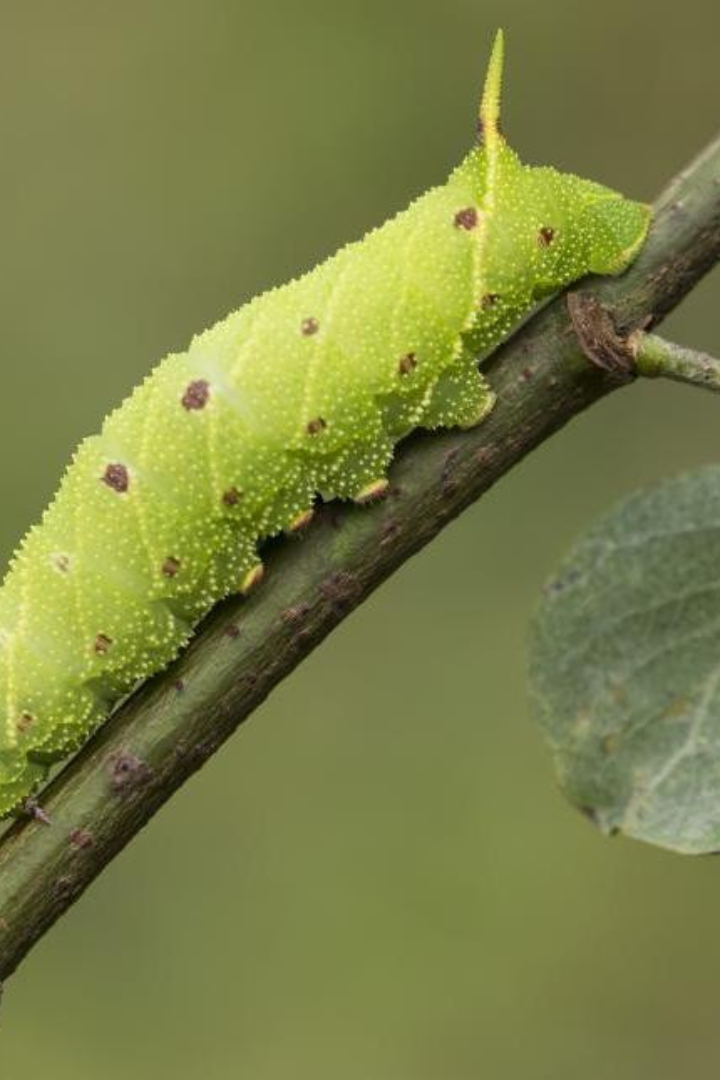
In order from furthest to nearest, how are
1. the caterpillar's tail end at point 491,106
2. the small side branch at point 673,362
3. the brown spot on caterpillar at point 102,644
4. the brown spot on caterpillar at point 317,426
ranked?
the brown spot on caterpillar at point 102,644 → the brown spot on caterpillar at point 317,426 → the caterpillar's tail end at point 491,106 → the small side branch at point 673,362

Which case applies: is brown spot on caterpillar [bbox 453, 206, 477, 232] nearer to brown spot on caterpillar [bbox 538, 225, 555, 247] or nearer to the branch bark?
brown spot on caterpillar [bbox 538, 225, 555, 247]

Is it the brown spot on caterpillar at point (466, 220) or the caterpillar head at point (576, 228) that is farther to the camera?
the brown spot on caterpillar at point (466, 220)

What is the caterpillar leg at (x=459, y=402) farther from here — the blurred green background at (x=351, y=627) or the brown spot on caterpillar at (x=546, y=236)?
the blurred green background at (x=351, y=627)

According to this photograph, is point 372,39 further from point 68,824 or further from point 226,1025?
point 68,824

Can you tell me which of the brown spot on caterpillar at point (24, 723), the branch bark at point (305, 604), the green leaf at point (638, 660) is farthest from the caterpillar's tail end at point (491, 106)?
the brown spot on caterpillar at point (24, 723)

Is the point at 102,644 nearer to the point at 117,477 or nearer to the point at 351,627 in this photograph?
the point at 117,477

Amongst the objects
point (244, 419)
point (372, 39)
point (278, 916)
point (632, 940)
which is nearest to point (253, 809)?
point (278, 916)
